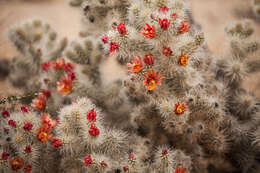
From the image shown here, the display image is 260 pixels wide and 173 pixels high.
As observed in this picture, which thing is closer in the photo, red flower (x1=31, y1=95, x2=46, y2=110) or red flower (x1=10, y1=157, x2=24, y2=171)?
red flower (x1=10, y1=157, x2=24, y2=171)

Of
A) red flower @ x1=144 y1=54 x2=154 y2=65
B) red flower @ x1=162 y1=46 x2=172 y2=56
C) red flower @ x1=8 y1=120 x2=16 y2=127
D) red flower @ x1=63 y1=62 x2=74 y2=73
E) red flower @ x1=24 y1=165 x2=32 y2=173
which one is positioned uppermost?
red flower @ x1=63 y1=62 x2=74 y2=73

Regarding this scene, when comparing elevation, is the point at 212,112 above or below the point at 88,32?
below

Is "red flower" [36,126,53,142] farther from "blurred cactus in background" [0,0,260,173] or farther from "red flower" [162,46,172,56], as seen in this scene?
"red flower" [162,46,172,56]

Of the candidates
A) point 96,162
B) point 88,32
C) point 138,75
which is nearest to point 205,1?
point 88,32

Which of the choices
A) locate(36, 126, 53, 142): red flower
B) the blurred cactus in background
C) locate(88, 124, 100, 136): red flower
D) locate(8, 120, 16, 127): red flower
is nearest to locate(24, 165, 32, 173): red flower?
the blurred cactus in background

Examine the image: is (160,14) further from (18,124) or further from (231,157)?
(231,157)

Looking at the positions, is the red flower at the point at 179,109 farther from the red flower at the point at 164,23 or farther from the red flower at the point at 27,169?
the red flower at the point at 27,169

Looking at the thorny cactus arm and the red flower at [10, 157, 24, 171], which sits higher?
the thorny cactus arm

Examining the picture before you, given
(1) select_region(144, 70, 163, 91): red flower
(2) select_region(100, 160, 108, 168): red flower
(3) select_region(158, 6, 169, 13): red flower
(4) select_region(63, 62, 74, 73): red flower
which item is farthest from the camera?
(4) select_region(63, 62, 74, 73): red flower

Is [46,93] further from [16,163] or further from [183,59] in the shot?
[183,59]
